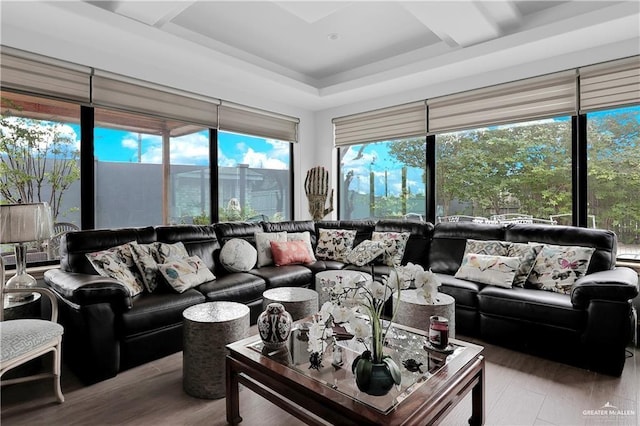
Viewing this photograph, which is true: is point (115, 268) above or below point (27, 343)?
above

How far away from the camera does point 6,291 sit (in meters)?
2.21

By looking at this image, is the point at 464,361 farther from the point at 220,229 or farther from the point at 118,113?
the point at 118,113

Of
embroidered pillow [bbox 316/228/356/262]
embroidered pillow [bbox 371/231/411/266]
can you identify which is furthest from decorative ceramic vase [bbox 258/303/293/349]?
embroidered pillow [bbox 316/228/356/262]

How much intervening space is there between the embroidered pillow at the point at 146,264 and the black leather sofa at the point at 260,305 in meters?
0.16

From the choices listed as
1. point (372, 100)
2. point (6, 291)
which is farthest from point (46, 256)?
point (372, 100)

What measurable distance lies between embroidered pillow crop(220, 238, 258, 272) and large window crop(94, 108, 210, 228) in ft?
2.79

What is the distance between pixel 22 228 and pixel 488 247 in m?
3.83

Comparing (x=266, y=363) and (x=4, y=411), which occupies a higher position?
(x=266, y=363)

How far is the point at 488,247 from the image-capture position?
333 centimetres

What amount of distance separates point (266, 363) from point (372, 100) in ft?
13.1

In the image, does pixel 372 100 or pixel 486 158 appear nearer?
pixel 486 158

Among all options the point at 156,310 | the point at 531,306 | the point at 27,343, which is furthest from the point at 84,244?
the point at 531,306

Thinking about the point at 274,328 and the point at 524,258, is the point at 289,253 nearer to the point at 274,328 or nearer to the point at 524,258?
the point at 274,328

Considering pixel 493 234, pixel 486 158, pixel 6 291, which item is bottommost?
pixel 6 291
